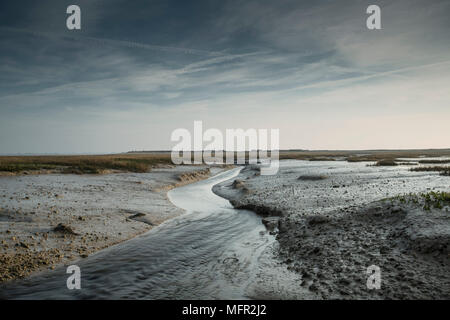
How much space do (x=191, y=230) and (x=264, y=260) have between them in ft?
20.6

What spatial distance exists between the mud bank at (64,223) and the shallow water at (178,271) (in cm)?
90

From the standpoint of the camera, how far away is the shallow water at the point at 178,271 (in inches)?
327

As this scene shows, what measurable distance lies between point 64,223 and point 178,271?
888 cm

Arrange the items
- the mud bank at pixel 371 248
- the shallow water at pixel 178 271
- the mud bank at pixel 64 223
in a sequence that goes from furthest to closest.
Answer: the mud bank at pixel 64 223
the shallow water at pixel 178 271
the mud bank at pixel 371 248

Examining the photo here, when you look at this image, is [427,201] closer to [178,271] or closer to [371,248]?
[371,248]

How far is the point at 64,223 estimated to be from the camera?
582 inches

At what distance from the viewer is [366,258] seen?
9633mm

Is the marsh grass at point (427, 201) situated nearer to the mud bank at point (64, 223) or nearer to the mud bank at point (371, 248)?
the mud bank at point (371, 248)

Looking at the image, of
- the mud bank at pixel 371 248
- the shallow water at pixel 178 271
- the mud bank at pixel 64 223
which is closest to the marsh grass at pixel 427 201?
the mud bank at pixel 371 248

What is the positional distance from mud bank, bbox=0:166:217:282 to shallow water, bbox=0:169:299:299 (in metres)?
0.90

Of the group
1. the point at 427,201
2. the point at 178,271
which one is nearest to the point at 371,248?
the point at 427,201
